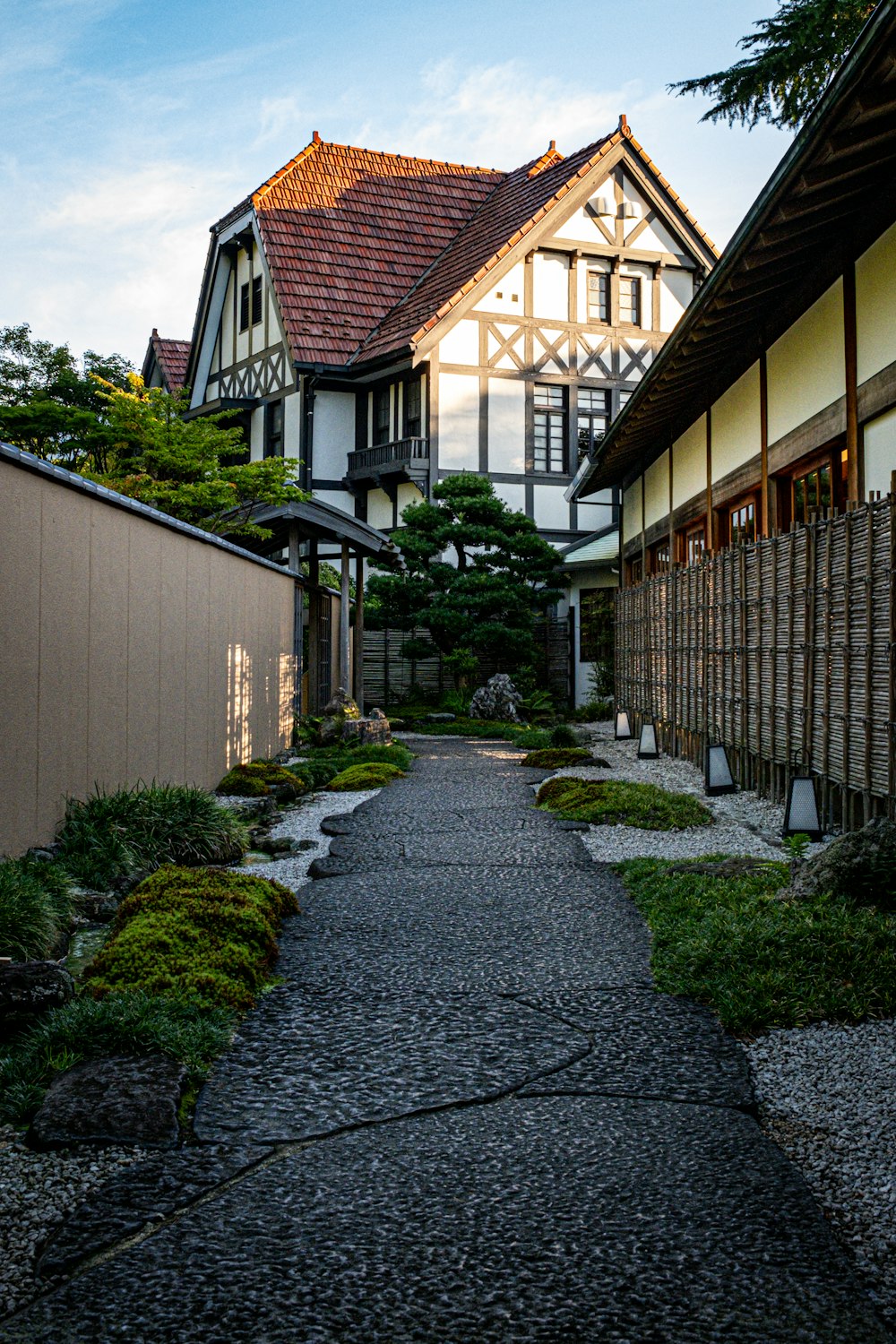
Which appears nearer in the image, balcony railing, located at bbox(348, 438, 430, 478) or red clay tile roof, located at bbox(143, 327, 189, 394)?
balcony railing, located at bbox(348, 438, 430, 478)

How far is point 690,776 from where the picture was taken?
431 inches

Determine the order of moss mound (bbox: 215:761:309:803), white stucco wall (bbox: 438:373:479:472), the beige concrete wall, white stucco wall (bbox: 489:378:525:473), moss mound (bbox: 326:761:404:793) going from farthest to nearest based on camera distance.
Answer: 1. white stucco wall (bbox: 489:378:525:473)
2. white stucco wall (bbox: 438:373:479:472)
3. moss mound (bbox: 326:761:404:793)
4. moss mound (bbox: 215:761:309:803)
5. the beige concrete wall

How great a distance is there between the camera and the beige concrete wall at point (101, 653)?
5285 millimetres

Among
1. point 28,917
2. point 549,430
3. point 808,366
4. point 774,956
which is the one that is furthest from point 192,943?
point 549,430

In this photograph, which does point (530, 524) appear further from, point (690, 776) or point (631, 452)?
point (690, 776)

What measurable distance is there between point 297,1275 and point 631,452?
15.8m

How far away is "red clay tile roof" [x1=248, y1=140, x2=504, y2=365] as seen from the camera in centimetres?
2502

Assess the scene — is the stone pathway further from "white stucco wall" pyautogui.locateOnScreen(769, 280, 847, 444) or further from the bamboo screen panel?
"white stucco wall" pyautogui.locateOnScreen(769, 280, 847, 444)

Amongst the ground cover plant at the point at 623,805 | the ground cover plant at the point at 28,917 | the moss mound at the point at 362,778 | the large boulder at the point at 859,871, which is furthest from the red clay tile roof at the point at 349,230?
the large boulder at the point at 859,871

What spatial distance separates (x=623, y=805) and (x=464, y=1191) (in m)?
6.04

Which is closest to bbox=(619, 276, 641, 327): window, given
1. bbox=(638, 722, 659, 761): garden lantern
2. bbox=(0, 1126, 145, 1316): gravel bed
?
bbox=(638, 722, 659, 761): garden lantern

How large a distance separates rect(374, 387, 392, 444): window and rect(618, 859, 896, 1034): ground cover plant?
20.8m

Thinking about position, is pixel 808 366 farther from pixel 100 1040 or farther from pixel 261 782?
pixel 100 1040

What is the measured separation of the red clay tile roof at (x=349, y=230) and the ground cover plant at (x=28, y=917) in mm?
21058
